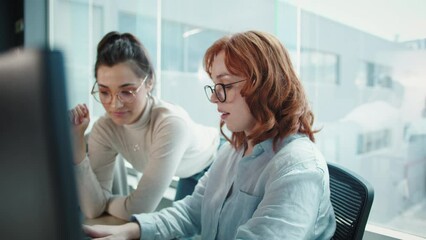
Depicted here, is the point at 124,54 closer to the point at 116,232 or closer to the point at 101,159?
the point at 101,159

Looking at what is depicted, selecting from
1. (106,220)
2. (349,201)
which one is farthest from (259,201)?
(106,220)

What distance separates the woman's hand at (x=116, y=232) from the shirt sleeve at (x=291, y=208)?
369mm

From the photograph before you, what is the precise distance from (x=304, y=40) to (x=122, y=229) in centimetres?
105

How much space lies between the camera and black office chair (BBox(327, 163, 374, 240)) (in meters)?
0.86

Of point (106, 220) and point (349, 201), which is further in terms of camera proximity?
point (106, 220)

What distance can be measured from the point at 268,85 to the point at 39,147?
0.73m

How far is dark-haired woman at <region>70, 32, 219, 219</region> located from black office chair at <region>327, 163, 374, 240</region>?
64cm

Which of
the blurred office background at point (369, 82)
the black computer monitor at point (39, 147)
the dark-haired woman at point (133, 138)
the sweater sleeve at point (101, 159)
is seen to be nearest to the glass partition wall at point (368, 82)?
the blurred office background at point (369, 82)

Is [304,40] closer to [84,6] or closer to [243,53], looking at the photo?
[243,53]

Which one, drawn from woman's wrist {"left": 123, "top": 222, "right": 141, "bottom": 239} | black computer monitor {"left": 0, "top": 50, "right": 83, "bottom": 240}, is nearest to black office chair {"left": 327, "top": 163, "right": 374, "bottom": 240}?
woman's wrist {"left": 123, "top": 222, "right": 141, "bottom": 239}

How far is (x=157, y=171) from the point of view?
1394 millimetres

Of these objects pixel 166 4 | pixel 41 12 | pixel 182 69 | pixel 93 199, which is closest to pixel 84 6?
pixel 41 12

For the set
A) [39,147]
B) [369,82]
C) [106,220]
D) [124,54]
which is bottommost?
[106,220]

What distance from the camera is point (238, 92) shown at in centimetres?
102
